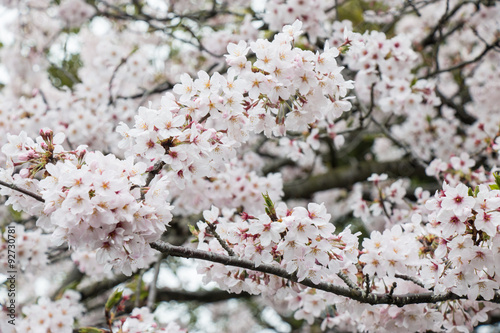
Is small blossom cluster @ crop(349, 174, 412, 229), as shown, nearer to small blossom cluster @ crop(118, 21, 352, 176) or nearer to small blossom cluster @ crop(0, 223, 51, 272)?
small blossom cluster @ crop(118, 21, 352, 176)

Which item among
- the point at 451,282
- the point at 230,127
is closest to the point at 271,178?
the point at 230,127

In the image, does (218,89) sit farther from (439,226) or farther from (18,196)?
(439,226)

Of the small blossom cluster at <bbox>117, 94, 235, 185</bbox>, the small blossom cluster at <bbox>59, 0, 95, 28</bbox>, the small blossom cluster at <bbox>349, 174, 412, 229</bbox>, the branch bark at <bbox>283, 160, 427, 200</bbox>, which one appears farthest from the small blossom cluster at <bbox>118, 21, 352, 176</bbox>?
the small blossom cluster at <bbox>59, 0, 95, 28</bbox>

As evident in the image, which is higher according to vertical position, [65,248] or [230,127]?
[230,127]

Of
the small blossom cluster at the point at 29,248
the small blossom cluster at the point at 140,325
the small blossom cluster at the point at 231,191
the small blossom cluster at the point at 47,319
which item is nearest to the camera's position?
the small blossom cluster at the point at 140,325

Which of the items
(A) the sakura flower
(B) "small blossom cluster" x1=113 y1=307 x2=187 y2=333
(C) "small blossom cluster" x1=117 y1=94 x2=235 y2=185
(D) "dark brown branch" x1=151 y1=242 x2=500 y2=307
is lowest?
(B) "small blossom cluster" x1=113 y1=307 x2=187 y2=333

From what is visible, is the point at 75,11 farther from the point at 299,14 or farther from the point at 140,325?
the point at 140,325

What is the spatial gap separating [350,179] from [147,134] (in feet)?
12.2

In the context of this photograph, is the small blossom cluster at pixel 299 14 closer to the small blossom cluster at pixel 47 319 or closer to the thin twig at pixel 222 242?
the thin twig at pixel 222 242

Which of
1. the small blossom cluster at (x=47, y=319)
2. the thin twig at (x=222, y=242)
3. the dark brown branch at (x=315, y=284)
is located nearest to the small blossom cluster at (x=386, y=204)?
the dark brown branch at (x=315, y=284)

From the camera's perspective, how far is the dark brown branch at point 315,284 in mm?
1787

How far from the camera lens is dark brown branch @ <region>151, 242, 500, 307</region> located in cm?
179

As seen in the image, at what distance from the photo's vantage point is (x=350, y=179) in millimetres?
5062

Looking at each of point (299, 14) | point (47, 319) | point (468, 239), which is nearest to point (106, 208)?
point (468, 239)
